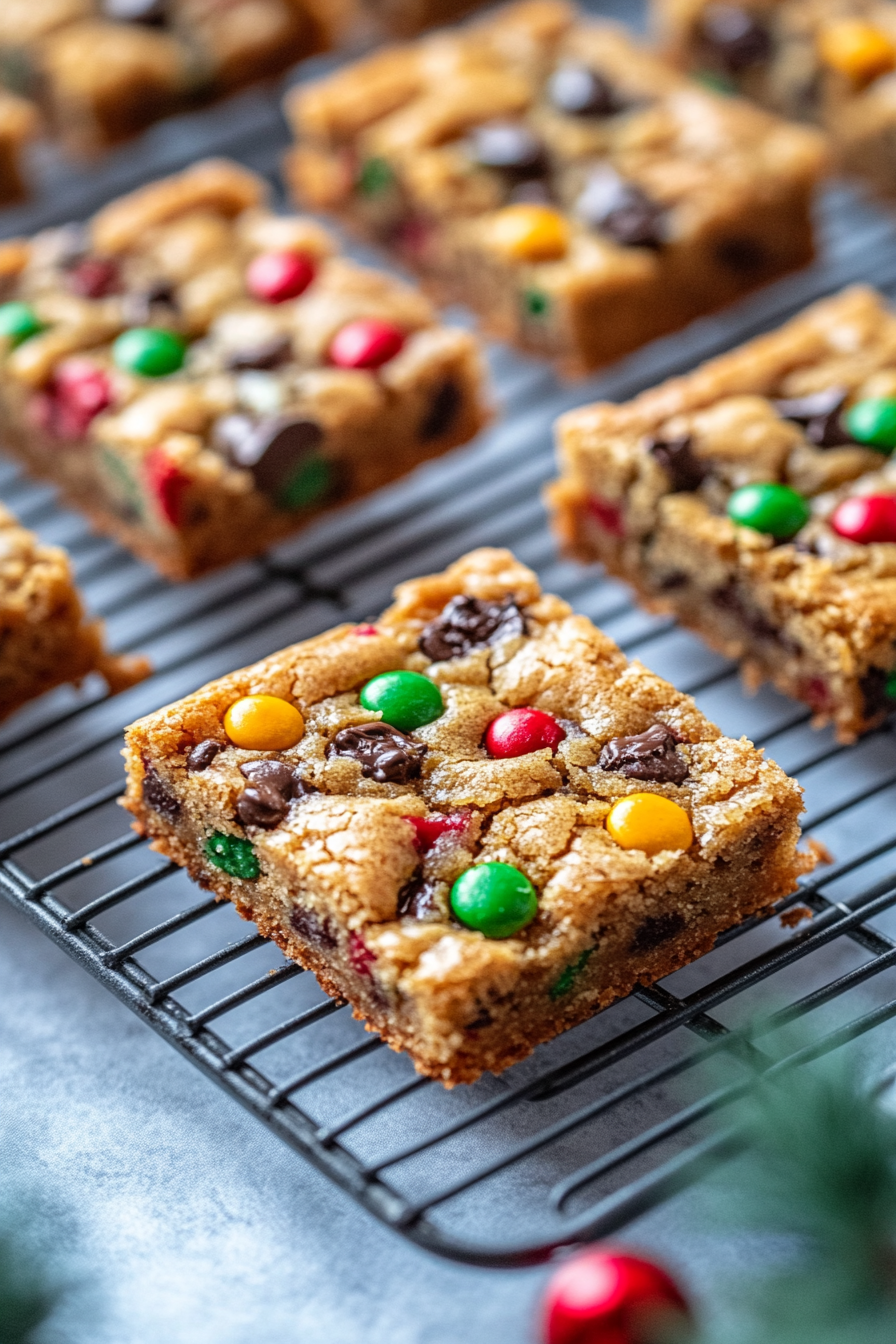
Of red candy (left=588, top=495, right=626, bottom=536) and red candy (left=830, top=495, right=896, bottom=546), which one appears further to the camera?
red candy (left=588, top=495, right=626, bottom=536)

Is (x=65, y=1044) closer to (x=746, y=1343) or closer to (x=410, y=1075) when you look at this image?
(x=410, y=1075)

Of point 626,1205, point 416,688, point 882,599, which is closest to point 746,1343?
point 626,1205

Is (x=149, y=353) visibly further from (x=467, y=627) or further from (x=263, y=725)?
(x=263, y=725)

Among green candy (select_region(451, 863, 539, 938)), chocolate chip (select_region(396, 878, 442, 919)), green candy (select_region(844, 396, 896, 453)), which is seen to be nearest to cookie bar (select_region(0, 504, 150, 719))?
chocolate chip (select_region(396, 878, 442, 919))

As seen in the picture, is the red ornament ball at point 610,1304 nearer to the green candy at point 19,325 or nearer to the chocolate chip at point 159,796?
the chocolate chip at point 159,796

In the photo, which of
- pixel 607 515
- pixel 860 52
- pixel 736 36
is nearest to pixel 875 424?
pixel 607 515

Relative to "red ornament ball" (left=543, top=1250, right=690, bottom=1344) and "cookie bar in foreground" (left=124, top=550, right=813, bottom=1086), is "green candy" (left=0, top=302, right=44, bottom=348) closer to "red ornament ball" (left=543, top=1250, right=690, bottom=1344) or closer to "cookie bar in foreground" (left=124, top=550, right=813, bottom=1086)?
"cookie bar in foreground" (left=124, top=550, right=813, bottom=1086)
